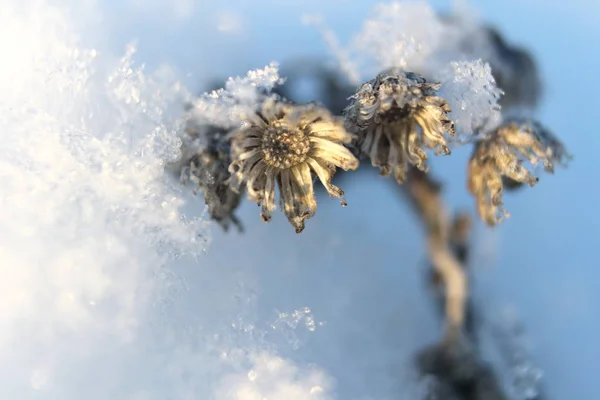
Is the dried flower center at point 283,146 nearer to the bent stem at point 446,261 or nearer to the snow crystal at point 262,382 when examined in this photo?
the snow crystal at point 262,382

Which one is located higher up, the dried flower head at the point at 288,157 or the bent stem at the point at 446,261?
the bent stem at the point at 446,261

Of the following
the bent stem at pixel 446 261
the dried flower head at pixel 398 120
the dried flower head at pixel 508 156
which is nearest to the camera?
the dried flower head at pixel 398 120

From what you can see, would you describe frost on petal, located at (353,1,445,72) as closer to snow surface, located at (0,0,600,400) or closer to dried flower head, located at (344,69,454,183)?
dried flower head, located at (344,69,454,183)

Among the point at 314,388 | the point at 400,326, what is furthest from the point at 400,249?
the point at 314,388

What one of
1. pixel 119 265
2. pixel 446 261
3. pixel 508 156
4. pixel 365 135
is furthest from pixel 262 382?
pixel 446 261

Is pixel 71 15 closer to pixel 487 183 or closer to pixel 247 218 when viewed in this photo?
pixel 247 218

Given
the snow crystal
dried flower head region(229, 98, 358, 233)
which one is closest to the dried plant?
dried flower head region(229, 98, 358, 233)

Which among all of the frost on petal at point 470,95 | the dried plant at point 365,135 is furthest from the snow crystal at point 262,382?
the frost on petal at point 470,95
